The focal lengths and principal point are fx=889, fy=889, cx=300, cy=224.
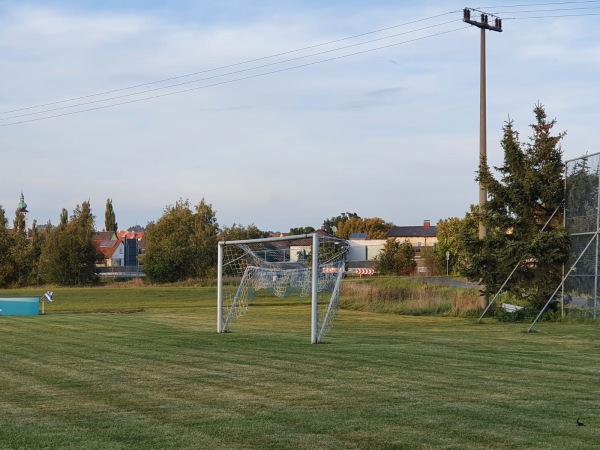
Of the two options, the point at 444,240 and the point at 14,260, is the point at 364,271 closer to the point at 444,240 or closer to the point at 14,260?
the point at 444,240

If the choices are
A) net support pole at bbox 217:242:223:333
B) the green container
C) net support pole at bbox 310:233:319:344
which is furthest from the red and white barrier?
net support pole at bbox 310:233:319:344

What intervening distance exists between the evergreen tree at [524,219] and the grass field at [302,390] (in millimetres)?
5063

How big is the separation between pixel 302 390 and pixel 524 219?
2032 centimetres

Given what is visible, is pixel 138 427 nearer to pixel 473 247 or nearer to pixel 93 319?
pixel 473 247

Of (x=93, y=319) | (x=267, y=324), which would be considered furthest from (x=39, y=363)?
(x=93, y=319)

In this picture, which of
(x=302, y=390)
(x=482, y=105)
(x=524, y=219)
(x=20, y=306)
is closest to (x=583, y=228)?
(x=524, y=219)

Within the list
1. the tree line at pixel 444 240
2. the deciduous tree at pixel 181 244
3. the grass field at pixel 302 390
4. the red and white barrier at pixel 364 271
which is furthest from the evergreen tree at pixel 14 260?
the grass field at pixel 302 390

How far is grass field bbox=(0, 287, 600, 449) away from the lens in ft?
31.9

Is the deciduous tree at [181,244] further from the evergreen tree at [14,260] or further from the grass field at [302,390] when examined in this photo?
the grass field at [302,390]

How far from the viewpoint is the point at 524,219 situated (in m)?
31.9

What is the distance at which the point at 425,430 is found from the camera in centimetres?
998

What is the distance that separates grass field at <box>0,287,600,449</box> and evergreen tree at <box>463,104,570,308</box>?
5.06m

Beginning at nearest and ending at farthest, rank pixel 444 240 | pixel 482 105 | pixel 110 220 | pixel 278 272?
pixel 278 272, pixel 482 105, pixel 444 240, pixel 110 220

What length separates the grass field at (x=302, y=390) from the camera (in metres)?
9.73
